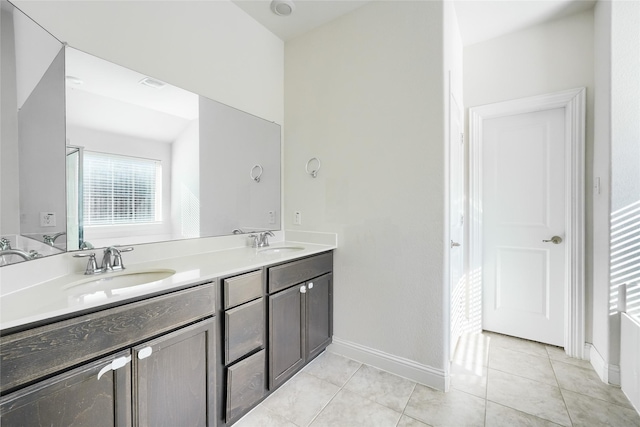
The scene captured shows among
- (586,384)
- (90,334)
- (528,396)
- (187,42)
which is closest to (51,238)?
(90,334)

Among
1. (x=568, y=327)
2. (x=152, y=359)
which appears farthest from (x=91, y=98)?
(x=568, y=327)

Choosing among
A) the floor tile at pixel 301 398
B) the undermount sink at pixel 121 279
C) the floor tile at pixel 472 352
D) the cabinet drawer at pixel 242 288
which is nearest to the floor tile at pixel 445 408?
the floor tile at pixel 472 352

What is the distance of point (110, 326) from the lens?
0.95 m

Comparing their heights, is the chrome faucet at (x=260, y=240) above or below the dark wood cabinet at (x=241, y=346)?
above

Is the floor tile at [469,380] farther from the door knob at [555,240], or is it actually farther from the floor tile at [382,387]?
the door knob at [555,240]

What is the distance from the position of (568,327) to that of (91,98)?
3.50m

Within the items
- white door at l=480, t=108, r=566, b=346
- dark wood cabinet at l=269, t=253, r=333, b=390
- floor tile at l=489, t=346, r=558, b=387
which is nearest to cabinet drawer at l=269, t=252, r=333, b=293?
dark wood cabinet at l=269, t=253, r=333, b=390

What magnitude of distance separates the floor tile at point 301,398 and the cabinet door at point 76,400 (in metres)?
0.82

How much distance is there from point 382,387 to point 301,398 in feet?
1.72

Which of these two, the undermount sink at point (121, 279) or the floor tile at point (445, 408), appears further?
the floor tile at point (445, 408)

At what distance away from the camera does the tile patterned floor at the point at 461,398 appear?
1.48 meters

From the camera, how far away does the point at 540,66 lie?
7.36 ft

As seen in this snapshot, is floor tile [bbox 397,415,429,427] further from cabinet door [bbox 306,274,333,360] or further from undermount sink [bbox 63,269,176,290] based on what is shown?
undermount sink [bbox 63,269,176,290]

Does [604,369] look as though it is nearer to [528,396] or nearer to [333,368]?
[528,396]
